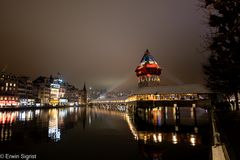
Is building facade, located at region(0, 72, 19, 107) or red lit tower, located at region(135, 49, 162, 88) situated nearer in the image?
building facade, located at region(0, 72, 19, 107)

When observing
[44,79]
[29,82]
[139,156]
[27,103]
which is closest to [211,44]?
[139,156]

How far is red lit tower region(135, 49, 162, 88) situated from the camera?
170 m

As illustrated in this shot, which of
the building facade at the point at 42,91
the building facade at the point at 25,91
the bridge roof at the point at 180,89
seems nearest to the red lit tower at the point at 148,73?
the building facade at the point at 42,91

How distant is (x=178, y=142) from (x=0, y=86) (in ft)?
350

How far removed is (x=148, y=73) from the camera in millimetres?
170000

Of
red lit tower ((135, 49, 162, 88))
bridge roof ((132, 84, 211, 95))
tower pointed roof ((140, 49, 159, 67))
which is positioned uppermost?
tower pointed roof ((140, 49, 159, 67))

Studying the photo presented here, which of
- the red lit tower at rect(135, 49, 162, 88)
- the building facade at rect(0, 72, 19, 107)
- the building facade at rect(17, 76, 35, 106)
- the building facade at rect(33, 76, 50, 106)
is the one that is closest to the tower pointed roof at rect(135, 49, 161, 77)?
the red lit tower at rect(135, 49, 162, 88)

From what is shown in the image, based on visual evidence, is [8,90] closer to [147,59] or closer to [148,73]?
[148,73]

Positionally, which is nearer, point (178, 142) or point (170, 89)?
point (178, 142)

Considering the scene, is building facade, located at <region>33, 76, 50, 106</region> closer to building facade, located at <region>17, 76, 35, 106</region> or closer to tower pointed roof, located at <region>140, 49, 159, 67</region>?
building facade, located at <region>17, 76, 35, 106</region>

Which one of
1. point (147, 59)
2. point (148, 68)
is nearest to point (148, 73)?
point (148, 68)

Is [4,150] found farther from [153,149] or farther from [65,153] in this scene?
[153,149]

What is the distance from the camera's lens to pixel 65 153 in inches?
Result: 962

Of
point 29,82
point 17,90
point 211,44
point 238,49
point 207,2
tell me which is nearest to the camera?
point 207,2
